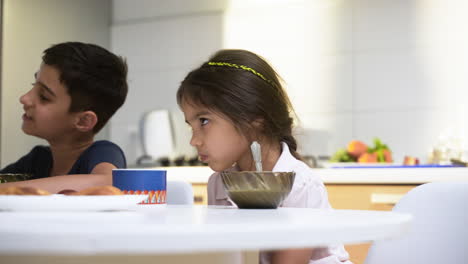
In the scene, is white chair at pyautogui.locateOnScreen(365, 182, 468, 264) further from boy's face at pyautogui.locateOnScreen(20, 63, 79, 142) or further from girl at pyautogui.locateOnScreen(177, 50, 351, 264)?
boy's face at pyautogui.locateOnScreen(20, 63, 79, 142)

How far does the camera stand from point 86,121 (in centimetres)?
164

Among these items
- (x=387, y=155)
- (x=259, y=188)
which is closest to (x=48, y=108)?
(x=259, y=188)

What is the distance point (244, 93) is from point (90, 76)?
19.1 inches

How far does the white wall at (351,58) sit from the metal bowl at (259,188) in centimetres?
214

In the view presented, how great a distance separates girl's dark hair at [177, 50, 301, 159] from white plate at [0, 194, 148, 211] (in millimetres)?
685

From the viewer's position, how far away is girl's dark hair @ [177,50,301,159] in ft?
4.54

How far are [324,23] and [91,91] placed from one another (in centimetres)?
202

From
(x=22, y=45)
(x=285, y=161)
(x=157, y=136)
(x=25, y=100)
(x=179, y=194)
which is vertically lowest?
(x=157, y=136)

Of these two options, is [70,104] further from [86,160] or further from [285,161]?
[285,161]

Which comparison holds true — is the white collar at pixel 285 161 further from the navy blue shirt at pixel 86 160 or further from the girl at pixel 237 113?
the navy blue shirt at pixel 86 160

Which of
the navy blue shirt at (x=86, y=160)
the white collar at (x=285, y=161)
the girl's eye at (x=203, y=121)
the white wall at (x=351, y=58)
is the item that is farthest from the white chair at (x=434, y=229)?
the white wall at (x=351, y=58)

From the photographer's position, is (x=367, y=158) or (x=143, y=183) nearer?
(x=143, y=183)

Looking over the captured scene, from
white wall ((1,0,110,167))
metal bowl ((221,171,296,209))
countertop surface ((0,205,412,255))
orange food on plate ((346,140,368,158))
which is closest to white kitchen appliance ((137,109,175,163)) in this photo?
white wall ((1,0,110,167))

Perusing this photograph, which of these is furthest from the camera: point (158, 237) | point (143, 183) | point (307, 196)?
point (307, 196)
